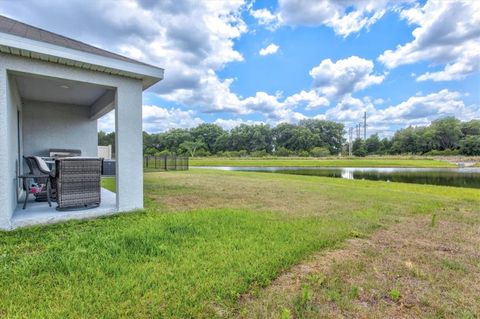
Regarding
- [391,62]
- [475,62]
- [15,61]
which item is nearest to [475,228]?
[15,61]

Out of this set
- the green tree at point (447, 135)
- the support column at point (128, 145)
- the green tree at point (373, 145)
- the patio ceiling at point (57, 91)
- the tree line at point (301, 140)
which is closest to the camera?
the support column at point (128, 145)

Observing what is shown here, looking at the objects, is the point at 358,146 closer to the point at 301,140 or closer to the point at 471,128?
the point at 301,140

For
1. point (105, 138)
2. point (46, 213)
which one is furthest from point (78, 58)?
point (105, 138)

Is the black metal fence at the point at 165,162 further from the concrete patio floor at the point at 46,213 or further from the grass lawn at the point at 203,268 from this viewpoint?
the grass lawn at the point at 203,268

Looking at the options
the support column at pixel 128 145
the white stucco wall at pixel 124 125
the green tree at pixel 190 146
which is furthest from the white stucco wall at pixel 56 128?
the green tree at pixel 190 146

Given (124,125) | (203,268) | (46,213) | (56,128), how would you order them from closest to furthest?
(203,268) < (46,213) < (124,125) < (56,128)

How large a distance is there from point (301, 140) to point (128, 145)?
59907 millimetres

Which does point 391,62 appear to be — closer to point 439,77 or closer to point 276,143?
point 439,77

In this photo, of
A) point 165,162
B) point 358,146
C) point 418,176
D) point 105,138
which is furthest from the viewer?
point 358,146

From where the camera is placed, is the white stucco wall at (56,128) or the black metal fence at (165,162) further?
the black metal fence at (165,162)

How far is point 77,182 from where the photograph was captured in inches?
161

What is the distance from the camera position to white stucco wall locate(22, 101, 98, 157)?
6.11 meters

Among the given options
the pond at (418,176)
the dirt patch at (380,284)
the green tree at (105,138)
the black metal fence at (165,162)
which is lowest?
the pond at (418,176)

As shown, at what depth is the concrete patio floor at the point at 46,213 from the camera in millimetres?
3508
